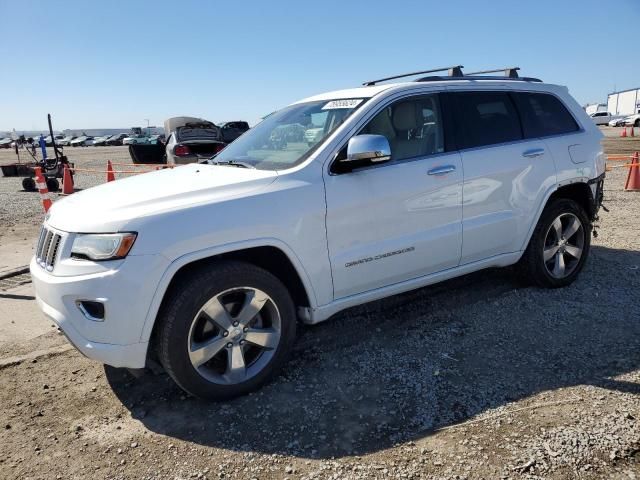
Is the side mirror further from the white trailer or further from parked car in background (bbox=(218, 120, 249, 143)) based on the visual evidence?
the white trailer

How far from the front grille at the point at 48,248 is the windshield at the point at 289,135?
1329 millimetres

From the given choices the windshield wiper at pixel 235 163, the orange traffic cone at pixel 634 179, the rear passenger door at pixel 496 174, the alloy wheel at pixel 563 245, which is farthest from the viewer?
the orange traffic cone at pixel 634 179

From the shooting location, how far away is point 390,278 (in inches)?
136

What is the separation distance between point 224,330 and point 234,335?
0.08 metres

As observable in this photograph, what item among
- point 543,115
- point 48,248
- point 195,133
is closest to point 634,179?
point 543,115

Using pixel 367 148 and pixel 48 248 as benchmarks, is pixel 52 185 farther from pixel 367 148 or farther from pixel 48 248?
pixel 367 148

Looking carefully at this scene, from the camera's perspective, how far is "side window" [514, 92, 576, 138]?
14.0 ft

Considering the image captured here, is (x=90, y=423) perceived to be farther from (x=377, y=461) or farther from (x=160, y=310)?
(x=377, y=461)

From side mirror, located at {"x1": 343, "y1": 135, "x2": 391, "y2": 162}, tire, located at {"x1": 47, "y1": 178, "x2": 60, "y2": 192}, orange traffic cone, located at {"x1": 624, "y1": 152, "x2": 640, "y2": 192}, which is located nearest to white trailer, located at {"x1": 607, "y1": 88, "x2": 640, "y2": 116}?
orange traffic cone, located at {"x1": 624, "y1": 152, "x2": 640, "y2": 192}

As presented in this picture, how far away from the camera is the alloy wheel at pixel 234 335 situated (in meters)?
2.86

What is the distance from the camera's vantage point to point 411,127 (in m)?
3.64

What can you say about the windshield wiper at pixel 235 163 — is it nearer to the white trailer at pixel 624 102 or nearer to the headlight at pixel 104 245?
the headlight at pixel 104 245

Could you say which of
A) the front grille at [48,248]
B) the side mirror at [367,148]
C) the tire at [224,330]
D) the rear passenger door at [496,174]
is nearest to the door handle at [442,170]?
the rear passenger door at [496,174]

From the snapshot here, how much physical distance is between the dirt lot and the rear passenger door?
2.21ft
